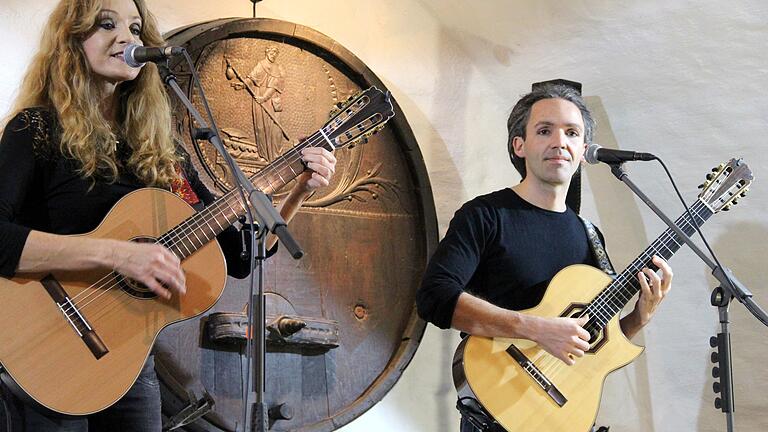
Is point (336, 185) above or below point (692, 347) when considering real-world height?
above

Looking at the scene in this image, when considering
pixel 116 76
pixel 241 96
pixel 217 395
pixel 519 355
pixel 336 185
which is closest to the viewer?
pixel 116 76

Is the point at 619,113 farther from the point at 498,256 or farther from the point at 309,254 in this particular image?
the point at 309,254

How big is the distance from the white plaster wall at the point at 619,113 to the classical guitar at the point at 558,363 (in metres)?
0.72

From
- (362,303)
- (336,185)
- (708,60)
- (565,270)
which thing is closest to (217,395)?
(362,303)

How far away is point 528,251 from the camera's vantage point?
271 centimetres

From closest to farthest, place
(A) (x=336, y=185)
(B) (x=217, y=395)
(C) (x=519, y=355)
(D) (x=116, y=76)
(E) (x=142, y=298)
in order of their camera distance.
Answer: (E) (x=142, y=298) → (D) (x=116, y=76) → (C) (x=519, y=355) → (B) (x=217, y=395) → (A) (x=336, y=185)

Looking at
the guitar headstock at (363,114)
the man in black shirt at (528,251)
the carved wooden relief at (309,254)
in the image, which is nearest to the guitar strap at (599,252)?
the man in black shirt at (528,251)

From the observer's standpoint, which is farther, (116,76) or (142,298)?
(116,76)

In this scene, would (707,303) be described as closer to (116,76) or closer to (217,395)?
(217,395)

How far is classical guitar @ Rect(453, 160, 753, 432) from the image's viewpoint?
253 cm

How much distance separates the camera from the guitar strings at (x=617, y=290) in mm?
2617

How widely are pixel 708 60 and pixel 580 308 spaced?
4.19 ft

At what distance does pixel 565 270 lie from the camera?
2.69m

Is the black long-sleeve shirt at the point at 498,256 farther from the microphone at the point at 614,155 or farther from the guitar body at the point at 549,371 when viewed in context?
the microphone at the point at 614,155
